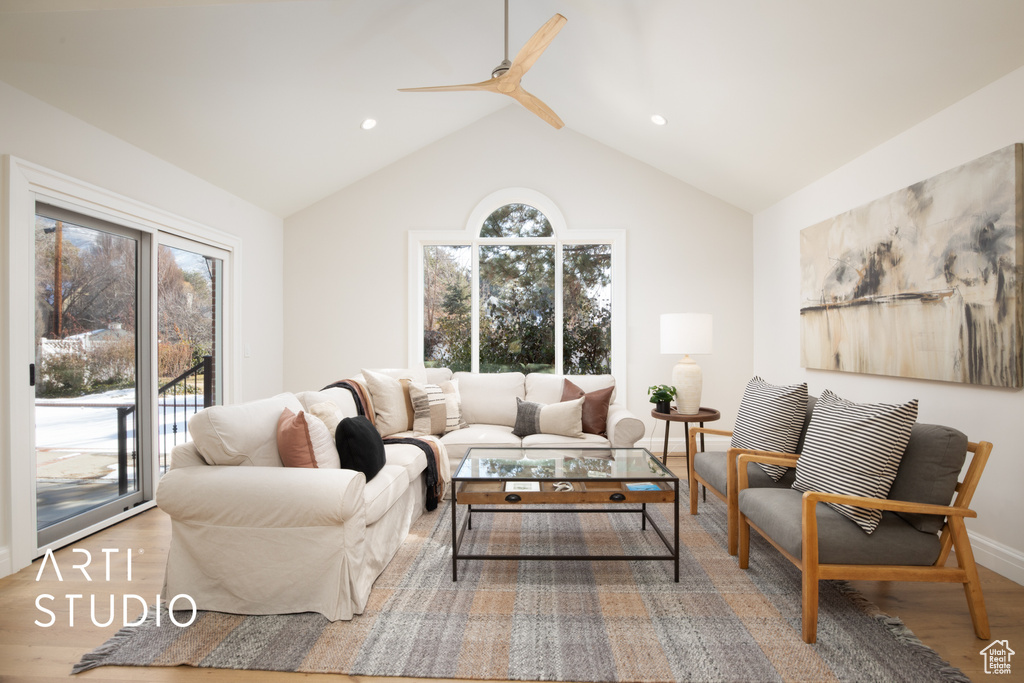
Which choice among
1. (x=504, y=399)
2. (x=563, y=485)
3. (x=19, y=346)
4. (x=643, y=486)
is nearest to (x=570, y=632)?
(x=563, y=485)

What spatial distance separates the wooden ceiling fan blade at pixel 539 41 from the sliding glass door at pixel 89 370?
104 inches

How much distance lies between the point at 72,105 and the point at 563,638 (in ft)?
11.8

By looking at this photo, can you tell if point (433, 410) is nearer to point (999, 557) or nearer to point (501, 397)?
point (501, 397)

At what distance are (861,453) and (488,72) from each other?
382 cm

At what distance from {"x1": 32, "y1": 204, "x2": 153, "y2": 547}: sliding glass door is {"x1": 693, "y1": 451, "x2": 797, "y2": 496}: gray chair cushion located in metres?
3.61

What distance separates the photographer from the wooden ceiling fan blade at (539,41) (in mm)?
2387

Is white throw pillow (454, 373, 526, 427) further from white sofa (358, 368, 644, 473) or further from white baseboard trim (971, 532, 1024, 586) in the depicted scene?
white baseboard trim (971, 532, 1024, 586)

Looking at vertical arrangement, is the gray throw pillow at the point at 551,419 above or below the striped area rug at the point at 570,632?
above

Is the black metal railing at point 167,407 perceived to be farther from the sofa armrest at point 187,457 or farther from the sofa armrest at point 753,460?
the sofa armrest at point 753,460

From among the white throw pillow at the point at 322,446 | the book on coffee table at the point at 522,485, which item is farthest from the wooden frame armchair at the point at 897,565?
the white throw pillow at the point at 322,446

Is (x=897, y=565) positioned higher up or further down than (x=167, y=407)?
further down

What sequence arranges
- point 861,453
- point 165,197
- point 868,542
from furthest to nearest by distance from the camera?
1. point 165,197
2. point 861,453
3. point 868,542

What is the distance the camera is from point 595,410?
158 inches

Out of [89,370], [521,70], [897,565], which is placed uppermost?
[521,70]
